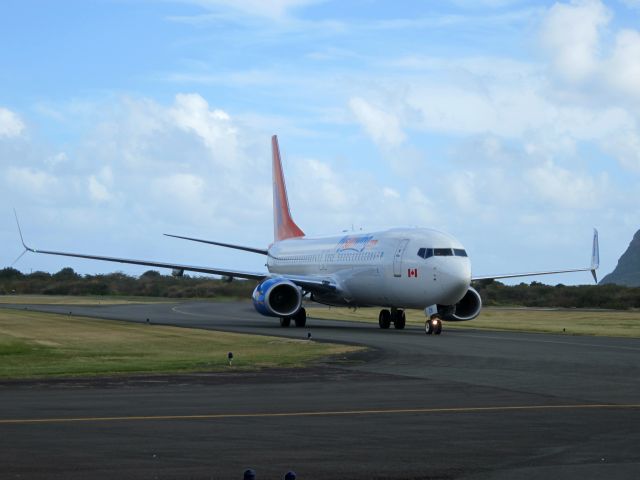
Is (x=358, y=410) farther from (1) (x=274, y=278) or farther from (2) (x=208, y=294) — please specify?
(2) (x=208, y=294)

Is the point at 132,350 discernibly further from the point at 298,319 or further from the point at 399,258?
the point at 298,319

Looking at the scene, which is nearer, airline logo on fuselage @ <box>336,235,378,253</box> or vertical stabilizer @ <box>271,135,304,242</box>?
airline logo on fuselage @ <box>336,235,378,253</box>

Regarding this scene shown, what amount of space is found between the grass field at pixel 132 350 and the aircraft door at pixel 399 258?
23.7 feet

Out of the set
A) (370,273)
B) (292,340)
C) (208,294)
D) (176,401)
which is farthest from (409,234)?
(208,294)

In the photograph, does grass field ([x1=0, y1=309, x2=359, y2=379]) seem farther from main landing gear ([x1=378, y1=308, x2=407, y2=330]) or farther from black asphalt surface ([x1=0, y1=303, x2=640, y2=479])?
main landing gear ([x1=378, y1=308, x2=407, y2=330])

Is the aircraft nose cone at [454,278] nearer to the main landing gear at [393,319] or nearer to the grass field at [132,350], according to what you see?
the main landing gear at [393,319]

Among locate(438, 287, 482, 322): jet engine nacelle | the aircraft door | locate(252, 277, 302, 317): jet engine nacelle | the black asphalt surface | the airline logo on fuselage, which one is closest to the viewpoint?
the black asphalt surface

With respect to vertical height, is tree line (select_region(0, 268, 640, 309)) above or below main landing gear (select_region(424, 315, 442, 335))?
above

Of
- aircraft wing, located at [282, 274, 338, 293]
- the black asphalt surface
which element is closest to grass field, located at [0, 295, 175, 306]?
aircraft wing, located at [282, 274, 338, 293]

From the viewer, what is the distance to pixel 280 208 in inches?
2317

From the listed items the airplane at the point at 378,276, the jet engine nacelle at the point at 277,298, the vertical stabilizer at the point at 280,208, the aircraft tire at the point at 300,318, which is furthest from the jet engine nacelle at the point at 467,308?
the vertical stabilizer at the point at 280,208

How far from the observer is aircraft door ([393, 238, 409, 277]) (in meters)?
40.0

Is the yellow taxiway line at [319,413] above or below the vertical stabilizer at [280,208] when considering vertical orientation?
below

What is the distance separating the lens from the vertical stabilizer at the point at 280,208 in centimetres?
5766
